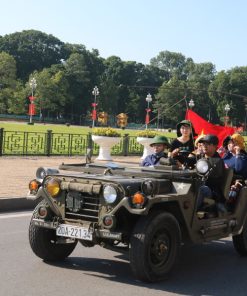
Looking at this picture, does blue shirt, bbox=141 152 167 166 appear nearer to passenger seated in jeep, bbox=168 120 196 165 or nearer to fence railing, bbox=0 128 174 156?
passenger seated in jeep, bbox=168 120 196 165

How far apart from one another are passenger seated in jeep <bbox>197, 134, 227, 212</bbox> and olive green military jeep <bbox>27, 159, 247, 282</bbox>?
5.6 inches

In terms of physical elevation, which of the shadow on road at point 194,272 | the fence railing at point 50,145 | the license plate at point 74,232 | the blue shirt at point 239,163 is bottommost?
the shadow on road at point 194,272

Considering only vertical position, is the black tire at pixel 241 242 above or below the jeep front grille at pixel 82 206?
below

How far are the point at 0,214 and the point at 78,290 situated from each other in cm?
497

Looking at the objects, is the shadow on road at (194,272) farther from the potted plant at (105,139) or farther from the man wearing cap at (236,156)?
the potted plant at (105,139)

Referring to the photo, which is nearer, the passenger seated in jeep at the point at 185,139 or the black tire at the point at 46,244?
the black tire at the point at 46,244

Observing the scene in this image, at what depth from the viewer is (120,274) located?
6.18m

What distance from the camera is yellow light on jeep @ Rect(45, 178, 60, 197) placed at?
20.0ft

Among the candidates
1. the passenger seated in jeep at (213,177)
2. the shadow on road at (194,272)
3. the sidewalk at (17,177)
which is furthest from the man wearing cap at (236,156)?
the sidewalk at (17,177)

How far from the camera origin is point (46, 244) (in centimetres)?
645

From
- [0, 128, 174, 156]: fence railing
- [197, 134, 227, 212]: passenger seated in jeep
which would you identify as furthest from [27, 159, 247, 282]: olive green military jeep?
[0, 128, 174, 156]: fence railing

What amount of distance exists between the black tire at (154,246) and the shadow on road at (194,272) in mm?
146

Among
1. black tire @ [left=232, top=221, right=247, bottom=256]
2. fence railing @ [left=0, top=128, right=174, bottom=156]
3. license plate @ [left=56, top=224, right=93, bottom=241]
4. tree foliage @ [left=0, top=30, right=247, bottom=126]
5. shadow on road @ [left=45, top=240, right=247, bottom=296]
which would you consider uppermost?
tree foliage @ [left=0, top=30, right=247, bottom=126]

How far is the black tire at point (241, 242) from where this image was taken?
7.36 meters
